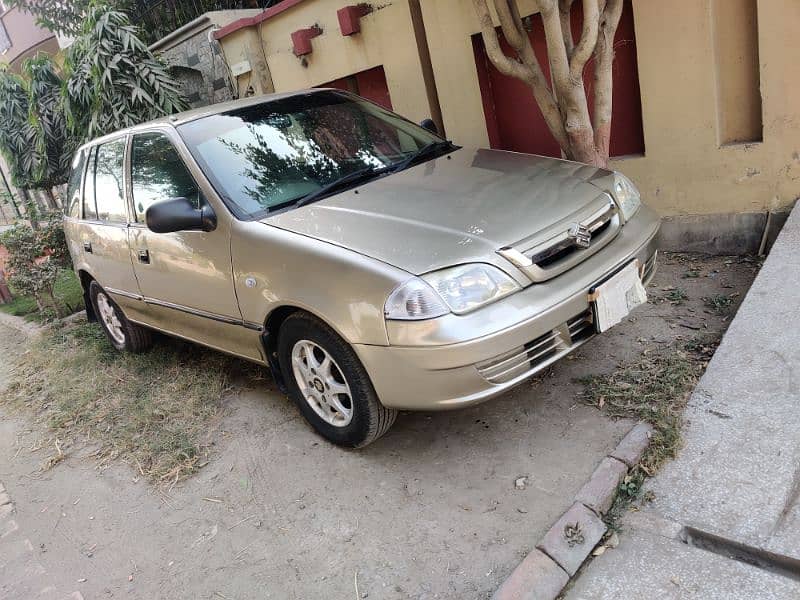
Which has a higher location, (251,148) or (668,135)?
(251,148)

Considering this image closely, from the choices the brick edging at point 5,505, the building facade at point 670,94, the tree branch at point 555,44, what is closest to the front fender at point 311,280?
the brick edging at point 5,505

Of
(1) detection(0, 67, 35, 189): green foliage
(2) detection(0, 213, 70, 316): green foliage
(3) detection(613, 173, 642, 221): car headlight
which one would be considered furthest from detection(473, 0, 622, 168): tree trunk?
(1) detection(0, 67, 35, 189): green foliage

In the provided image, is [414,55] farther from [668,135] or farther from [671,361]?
[671,361]

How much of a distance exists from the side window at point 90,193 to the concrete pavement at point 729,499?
13.8 ft

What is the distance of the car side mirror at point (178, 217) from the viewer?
328 cm

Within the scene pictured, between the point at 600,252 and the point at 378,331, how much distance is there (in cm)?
115

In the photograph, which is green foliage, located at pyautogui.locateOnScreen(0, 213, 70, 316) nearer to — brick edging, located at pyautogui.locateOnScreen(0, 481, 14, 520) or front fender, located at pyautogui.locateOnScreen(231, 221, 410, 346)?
brick edging, located at pyautogui.locateOnScreen(0, 481, 14, 520)

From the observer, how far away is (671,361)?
11.3 ft

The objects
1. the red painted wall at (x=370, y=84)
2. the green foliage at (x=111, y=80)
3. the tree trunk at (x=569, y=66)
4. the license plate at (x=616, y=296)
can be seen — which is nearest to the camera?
the license plate at (x=616, y=296)

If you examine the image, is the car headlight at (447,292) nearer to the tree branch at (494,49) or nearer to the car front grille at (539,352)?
the car front grille at (539,352)

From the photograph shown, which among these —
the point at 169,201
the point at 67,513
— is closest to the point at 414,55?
the point at 169,201

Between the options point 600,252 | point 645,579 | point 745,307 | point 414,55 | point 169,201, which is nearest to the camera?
point 645,579

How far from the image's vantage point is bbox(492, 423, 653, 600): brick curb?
224 centimetres

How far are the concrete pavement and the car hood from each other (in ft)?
3.61
